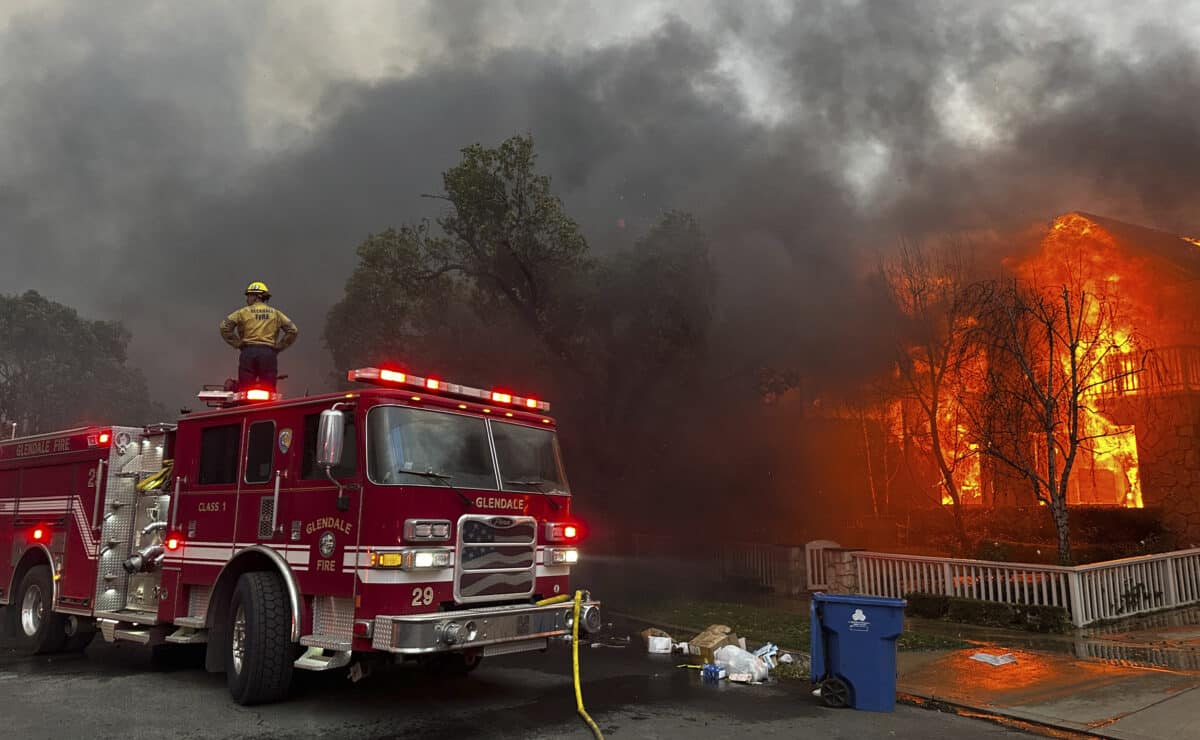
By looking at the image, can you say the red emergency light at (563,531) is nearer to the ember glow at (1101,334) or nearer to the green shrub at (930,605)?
the green shrub at (930,605)

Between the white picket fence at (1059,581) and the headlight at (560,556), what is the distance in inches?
257

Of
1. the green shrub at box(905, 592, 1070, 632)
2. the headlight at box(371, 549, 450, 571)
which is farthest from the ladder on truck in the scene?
the green shrub at box(905, 592, 1070, 632)

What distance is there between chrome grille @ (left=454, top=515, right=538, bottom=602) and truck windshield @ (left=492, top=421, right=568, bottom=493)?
12.9 inches

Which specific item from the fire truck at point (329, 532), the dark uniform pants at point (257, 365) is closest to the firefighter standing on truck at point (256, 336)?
the dark uniform pants at point (257, 365)

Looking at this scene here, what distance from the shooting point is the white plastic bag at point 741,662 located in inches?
270

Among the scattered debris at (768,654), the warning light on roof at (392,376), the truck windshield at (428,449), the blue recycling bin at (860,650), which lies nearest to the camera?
the truck windshield at (428,449)

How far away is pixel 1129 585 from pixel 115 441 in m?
12.3

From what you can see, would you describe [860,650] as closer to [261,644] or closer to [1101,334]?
[261,644]

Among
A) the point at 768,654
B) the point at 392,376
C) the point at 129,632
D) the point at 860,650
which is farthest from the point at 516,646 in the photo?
the point at 129,632

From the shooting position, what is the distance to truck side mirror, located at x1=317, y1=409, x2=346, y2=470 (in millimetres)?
5078

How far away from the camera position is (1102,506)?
1545 centimetres

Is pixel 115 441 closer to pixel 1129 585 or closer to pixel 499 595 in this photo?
pixel 499 595

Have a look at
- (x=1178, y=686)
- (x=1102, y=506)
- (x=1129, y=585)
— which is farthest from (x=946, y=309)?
(x=1178, y=686)

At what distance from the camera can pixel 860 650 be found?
5.83 meters
